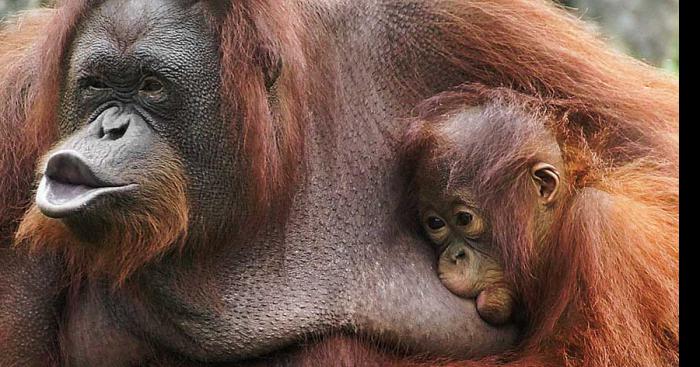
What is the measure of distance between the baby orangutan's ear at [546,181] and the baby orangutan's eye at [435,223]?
0.33m

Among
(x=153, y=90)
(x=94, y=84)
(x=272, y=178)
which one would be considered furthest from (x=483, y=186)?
(x=94, y=84)

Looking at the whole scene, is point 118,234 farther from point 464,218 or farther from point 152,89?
Result: point 464,218

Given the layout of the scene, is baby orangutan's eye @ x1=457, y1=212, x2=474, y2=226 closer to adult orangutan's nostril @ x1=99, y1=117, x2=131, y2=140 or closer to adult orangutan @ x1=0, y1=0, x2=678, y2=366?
adult orangutan @ x1=0, y1=0, x2=678, y2=366

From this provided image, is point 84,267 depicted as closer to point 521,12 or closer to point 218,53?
point 218,53

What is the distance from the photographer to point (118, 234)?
2.81 metres

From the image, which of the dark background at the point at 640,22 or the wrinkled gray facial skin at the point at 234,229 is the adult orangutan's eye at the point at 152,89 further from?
the dark background at the point at 640,22

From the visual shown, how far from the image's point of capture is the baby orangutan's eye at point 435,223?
3303 millimetres

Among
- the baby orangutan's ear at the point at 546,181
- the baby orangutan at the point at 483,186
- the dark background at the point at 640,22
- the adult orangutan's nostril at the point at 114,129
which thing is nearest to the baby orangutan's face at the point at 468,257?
the baby orangutan at the point at 483,186

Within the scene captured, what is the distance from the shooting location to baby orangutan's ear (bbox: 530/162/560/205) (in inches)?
124

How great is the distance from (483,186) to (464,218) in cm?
14

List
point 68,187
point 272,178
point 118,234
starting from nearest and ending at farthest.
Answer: point 68,187 < point 118,234 < point 272,178

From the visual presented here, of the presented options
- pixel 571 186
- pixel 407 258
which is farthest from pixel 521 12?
pixel 407 258

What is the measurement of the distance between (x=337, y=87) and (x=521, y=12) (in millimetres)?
729
